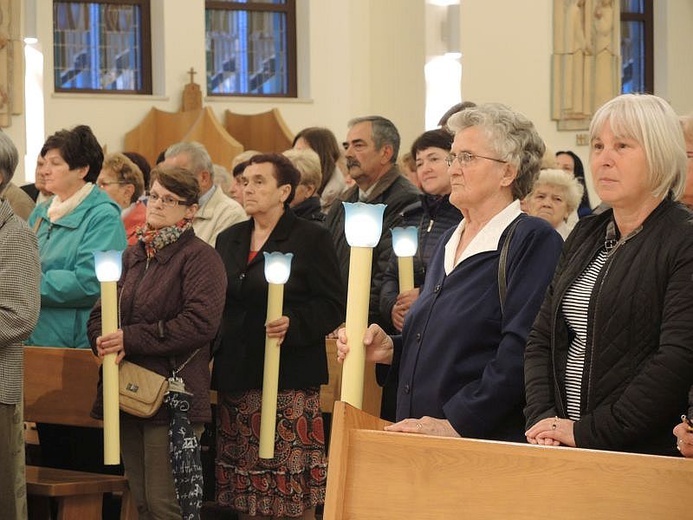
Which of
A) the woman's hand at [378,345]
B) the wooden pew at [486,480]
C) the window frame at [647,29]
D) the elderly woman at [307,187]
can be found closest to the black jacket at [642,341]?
the wooden pew at [486,480]

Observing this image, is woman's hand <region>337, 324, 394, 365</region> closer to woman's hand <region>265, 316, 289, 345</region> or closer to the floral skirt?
woman's hand <region>265, 316, 289, 345</region>

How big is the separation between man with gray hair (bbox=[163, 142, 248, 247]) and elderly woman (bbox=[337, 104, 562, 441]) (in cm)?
250

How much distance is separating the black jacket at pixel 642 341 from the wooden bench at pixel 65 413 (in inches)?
106

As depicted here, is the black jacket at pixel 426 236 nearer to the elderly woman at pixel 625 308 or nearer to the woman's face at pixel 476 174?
the woman's face at pixel 476 174

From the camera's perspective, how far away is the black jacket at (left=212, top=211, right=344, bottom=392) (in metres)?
4.96

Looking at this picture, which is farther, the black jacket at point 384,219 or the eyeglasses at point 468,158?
the black jacket at point 384,219

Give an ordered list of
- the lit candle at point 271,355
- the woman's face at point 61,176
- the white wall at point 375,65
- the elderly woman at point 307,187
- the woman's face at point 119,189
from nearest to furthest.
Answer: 1. the lit candle at point 271,355
2. the woman's face at point 61,176
3. the elderly woman at point 307,187
4. the woman's face at point 119,189
5. the white wall at point 375,65

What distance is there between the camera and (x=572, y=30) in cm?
1111

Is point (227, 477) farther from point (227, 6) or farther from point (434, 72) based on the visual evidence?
point (227, 6)

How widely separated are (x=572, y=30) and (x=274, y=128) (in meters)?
3.08

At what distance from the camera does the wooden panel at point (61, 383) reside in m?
5.33

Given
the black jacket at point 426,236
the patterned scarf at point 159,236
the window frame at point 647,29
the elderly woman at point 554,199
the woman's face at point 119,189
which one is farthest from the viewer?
the window frame at point 647,29

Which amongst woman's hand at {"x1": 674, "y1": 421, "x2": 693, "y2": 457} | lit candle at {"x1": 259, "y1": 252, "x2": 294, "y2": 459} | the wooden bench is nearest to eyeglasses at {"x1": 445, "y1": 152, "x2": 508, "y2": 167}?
woman's hand at {"x1": 674, "y1": 421, "x2": 693, "y2": 457}

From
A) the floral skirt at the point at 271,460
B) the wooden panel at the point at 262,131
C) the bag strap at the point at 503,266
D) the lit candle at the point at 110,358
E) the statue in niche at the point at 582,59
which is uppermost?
the statue in niche at the point at 582,59
